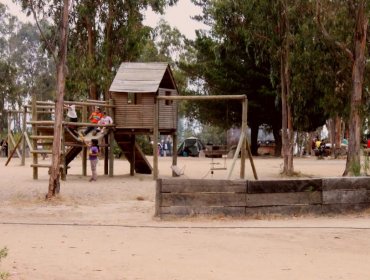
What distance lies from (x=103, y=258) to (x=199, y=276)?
150cm

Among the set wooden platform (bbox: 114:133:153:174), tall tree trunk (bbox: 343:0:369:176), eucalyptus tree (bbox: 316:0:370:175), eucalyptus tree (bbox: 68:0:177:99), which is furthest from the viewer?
eucalyptus tree (bbox: 68:0:177:99)

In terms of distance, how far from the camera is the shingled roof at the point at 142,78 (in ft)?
72.5

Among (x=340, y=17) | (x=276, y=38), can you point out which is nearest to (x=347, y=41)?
(x=340, y=17)

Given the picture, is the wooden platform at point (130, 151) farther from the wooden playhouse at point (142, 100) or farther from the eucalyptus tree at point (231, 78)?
the eucalyptus tree at point (231, 78)

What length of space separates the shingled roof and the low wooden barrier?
1032cm

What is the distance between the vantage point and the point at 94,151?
20203 mm

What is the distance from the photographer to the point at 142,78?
22531mm

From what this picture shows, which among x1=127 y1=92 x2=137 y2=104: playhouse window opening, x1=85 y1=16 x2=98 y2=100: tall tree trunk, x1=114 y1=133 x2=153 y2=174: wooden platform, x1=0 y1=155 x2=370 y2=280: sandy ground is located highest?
x1=85 y1=16 x2=98 y2=100: tall tree trunk

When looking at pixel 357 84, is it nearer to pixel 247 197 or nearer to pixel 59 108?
pixel 59 108

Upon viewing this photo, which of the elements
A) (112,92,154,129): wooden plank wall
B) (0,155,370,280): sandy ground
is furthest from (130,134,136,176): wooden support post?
(0,155,370,280): sandy ground

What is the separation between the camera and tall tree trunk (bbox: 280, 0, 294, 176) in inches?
913

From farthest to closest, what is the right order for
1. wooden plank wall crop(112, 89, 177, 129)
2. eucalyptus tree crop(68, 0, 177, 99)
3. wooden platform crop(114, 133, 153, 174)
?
1. eucalyptus tree crop(68, 0, 177, 99)
2. wooden platform crop(114, 133, 153, 174)
3. wooden plank wall crop(112, 89, 177, 129)

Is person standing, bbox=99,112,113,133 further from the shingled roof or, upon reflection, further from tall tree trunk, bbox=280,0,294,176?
tall tree trunk, bbox=280,0,294,176

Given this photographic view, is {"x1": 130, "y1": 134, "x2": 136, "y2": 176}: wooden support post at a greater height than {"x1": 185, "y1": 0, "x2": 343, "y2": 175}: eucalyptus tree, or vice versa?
{"x1": 185, "y1": 0, "x2": 343, "y2": 175}: eucalyptus tree
